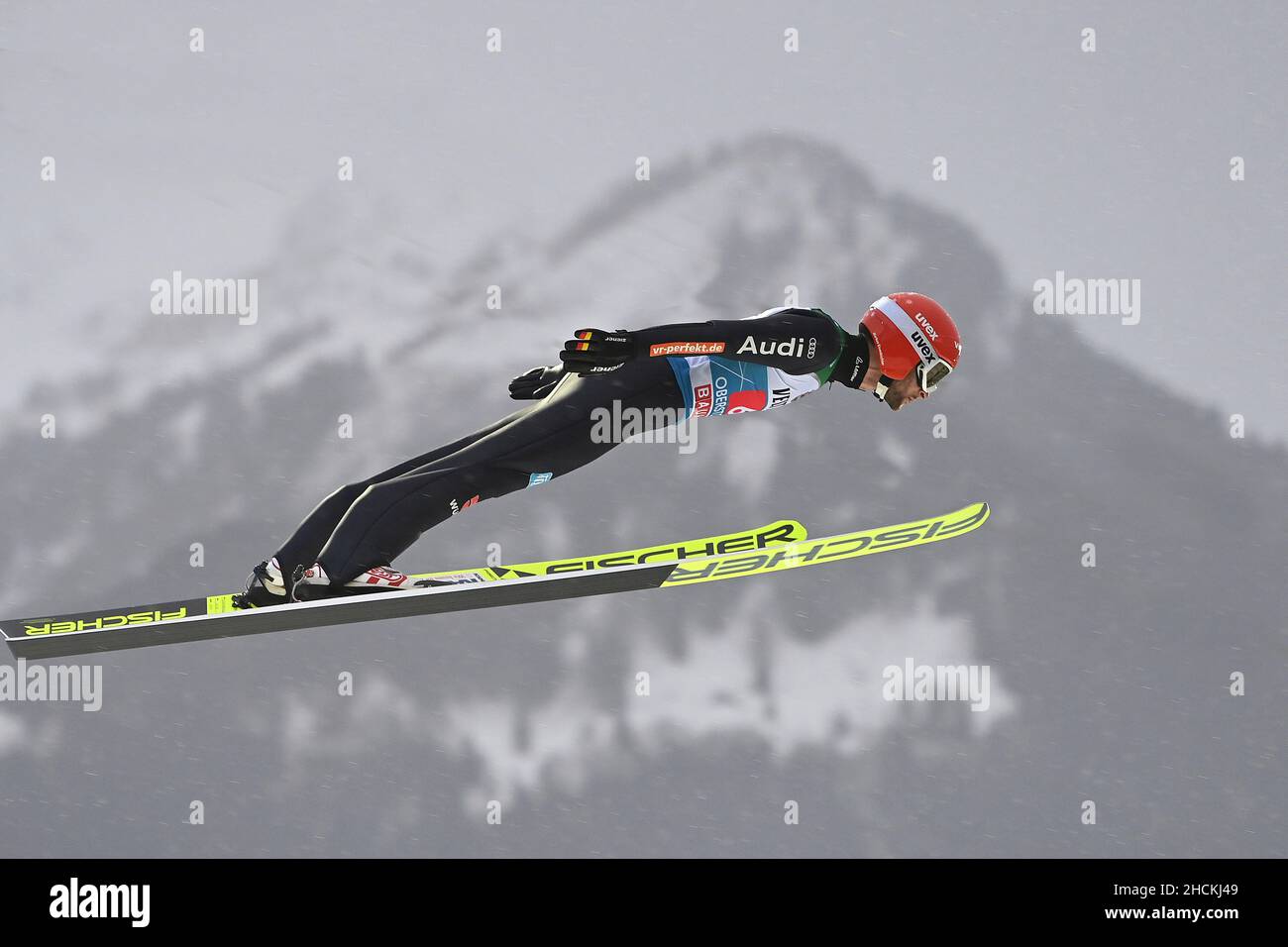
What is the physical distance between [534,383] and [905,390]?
7.19ft

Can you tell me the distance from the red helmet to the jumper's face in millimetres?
29

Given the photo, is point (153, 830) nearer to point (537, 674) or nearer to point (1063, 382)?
point (537, 674)

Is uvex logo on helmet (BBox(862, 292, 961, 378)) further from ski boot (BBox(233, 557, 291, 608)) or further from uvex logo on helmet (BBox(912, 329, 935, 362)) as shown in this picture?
ski boot (BBox(233, 557, 291, 608))

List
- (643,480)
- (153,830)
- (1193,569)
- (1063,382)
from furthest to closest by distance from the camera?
(1063,382)
(1193,569)
(643,480)
(153,830)

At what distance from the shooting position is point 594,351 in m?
6.73

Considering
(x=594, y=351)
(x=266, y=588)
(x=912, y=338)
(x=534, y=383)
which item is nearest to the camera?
(x=594, y=351)

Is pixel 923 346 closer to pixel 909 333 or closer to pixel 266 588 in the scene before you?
pixel 909 333

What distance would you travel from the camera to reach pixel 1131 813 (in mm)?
95375

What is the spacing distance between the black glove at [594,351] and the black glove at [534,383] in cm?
120

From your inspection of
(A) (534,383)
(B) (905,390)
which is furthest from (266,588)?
(B) (905,390)

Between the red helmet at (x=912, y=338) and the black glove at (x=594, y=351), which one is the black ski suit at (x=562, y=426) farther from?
the red helmet at (x=912, y=338)

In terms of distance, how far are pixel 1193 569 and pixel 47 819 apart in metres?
89.1

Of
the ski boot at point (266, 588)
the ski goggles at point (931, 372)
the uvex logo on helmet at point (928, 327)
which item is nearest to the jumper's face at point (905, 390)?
the ski goggles at point (931, 372)

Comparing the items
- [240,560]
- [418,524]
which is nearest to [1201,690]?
[240,560]
